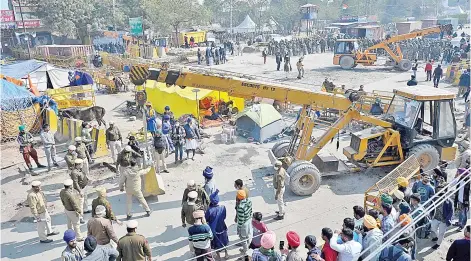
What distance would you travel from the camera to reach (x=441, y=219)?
7.11m

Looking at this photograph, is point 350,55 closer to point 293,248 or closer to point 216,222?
point 216,222

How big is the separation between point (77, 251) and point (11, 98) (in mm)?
11111

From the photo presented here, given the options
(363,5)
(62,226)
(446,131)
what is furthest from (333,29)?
(62,226)

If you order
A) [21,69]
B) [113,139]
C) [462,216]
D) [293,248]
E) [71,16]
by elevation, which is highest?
[71,16]

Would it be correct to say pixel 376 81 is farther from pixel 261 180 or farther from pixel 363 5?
pixel 363 5

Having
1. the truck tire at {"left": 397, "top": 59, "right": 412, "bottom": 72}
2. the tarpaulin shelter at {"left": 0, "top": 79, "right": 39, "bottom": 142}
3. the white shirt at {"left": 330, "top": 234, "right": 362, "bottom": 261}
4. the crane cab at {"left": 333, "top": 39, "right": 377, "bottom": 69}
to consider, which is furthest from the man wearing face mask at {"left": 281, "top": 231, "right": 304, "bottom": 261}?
the crane cab at {"left": 333, "top": 39, "right": 377, "bottom": 69}

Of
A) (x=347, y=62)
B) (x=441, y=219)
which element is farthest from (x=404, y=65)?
(x=441, y=219)

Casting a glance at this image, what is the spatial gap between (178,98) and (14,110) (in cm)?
609

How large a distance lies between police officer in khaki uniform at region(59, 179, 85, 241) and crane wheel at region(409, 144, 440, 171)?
7.95m

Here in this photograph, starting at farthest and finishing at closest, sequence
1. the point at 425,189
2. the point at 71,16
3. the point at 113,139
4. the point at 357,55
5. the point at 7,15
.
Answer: the point at 7,15 → the point at 71,16 → the point at 357,55 → the point at 113,139 → the point at 425,189

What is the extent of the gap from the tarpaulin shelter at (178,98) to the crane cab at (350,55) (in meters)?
14.1

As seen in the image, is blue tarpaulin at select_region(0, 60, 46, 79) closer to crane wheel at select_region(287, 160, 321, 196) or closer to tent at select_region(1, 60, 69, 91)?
tent at select_region(1, 60, 69, 91)

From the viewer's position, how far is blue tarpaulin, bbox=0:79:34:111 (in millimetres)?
14414

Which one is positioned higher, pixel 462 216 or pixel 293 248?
pixel 293 248
